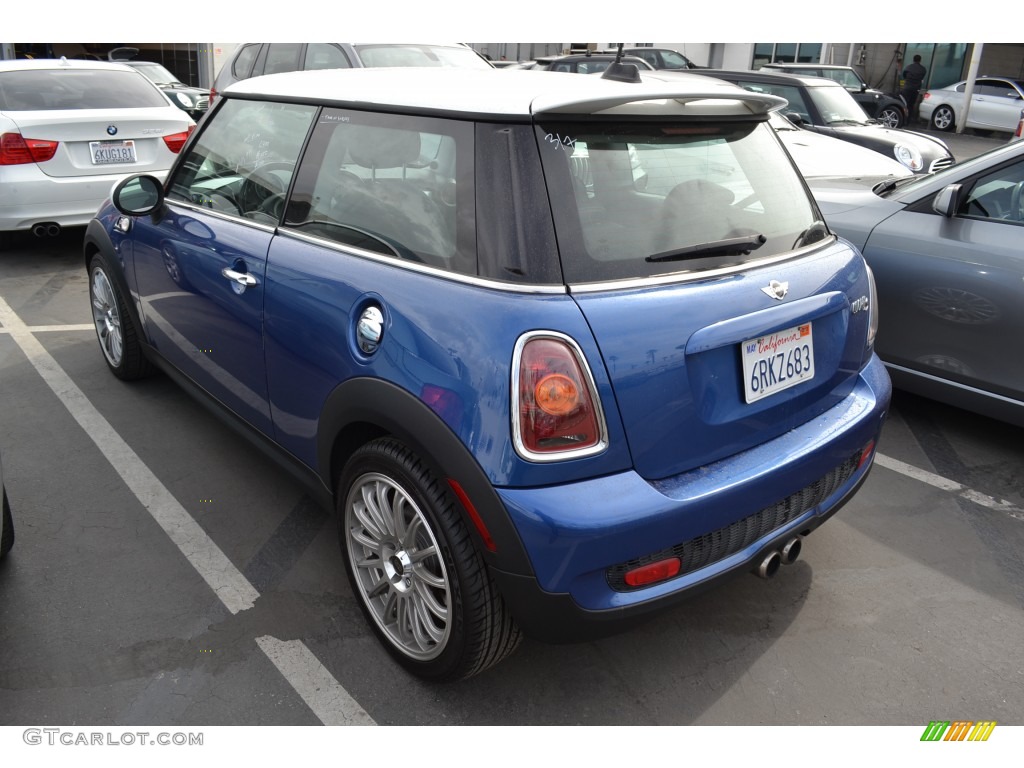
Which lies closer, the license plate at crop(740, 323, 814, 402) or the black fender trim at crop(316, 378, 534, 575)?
the black fender trim at crop(316, 378, 534, 575)

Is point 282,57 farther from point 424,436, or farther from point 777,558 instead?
point 777,558

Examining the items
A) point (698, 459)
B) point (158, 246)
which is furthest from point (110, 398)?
point (698, 459)

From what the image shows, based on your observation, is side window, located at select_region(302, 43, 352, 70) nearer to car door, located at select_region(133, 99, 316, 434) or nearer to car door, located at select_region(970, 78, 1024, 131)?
car door, located at select_region(133, 99, 316, 434)

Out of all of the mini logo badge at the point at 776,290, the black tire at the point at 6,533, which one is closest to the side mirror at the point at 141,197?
the black tire at the point at 6,533

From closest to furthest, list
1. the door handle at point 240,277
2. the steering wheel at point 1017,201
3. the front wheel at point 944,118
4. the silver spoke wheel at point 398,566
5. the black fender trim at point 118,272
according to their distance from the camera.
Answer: the silver spoke wheel at point 398,566
the door handle at point 240,277
the steering wheel at point 1017,201
the black fender trim at point 118,272
the front wheel at point 944,118

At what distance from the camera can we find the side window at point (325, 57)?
8.39 metres

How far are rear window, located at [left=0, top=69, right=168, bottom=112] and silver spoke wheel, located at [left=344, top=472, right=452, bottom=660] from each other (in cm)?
589

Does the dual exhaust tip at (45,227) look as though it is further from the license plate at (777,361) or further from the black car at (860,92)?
the black car at (860,92)

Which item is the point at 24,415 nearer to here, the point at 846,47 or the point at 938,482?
the point at 938,482

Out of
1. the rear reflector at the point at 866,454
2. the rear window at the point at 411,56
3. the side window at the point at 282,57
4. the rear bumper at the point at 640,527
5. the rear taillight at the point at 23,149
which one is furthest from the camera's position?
the side window at the point at 282,57

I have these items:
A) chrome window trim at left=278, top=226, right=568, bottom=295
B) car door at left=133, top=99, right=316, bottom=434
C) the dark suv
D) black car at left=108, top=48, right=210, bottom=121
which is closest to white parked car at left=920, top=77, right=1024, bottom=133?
black car at left=108, top=48, right=210, bottom=121

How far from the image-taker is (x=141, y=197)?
144 inches

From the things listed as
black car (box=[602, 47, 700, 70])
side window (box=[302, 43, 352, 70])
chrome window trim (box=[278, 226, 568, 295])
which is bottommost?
black car (box=[602, 47, 700, 70])

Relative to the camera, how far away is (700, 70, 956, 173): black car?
960 cm
